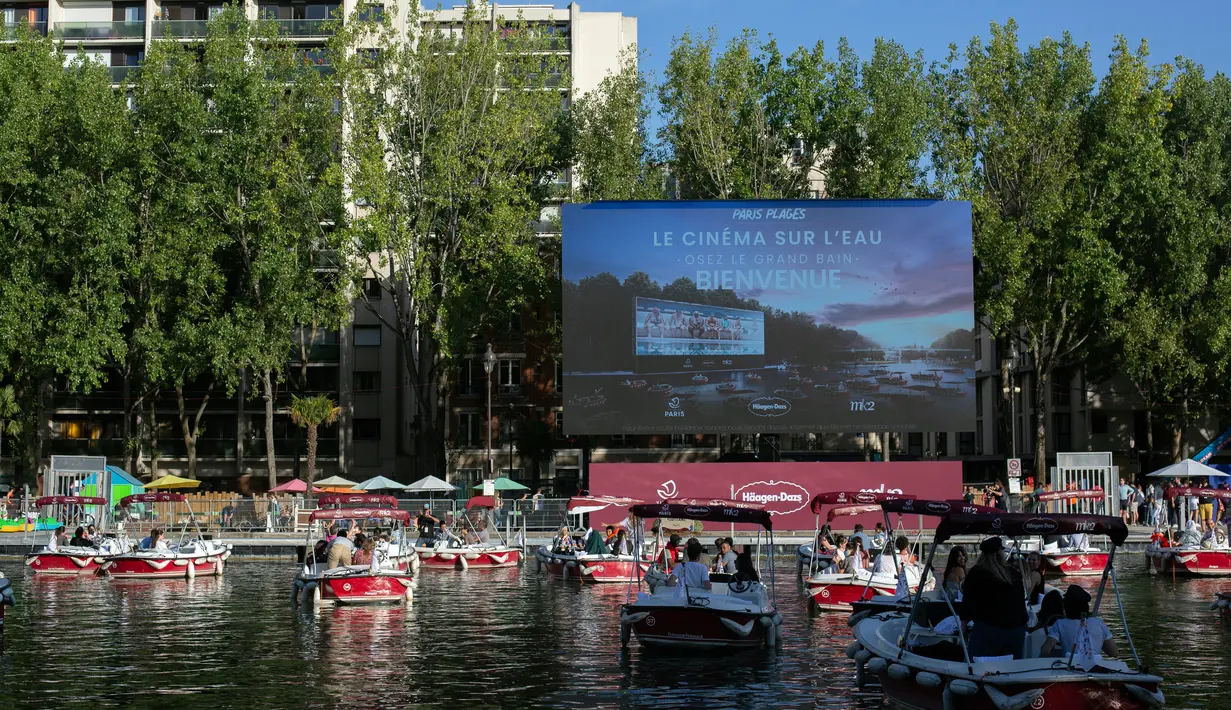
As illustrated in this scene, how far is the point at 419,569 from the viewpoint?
146 ft

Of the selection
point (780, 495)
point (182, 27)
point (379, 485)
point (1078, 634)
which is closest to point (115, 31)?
point (182, 27)

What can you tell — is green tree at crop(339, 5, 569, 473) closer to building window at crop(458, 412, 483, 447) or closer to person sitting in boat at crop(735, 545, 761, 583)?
building window at crop(458, 412, 483, 447)

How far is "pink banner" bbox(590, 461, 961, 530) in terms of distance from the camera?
53.0 meters

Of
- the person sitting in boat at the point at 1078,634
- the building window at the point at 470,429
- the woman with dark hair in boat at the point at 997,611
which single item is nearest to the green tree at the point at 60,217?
the building window at the point at 470,429

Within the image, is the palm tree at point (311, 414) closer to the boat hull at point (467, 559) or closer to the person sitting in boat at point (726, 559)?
the boat hull at point (467, 559)

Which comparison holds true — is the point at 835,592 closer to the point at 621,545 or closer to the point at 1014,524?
the point at 621,545

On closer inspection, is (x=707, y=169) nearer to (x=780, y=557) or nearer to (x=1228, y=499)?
(x=780, y=557)

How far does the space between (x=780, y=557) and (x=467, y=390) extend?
3237cm

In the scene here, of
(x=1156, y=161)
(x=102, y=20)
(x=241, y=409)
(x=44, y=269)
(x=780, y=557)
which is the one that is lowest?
(x=780, y=557)

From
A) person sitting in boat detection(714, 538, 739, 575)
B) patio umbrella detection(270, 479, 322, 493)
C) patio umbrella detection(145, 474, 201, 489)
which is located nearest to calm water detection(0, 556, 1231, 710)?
person sitting in boat detection(714, 538, 739, 575)

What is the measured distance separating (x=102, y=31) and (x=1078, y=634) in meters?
77.8

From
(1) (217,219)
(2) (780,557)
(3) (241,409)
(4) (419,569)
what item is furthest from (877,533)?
(3) (241,409)

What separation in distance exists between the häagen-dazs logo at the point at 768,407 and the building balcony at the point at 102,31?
1903 inches

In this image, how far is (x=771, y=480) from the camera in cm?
5378
